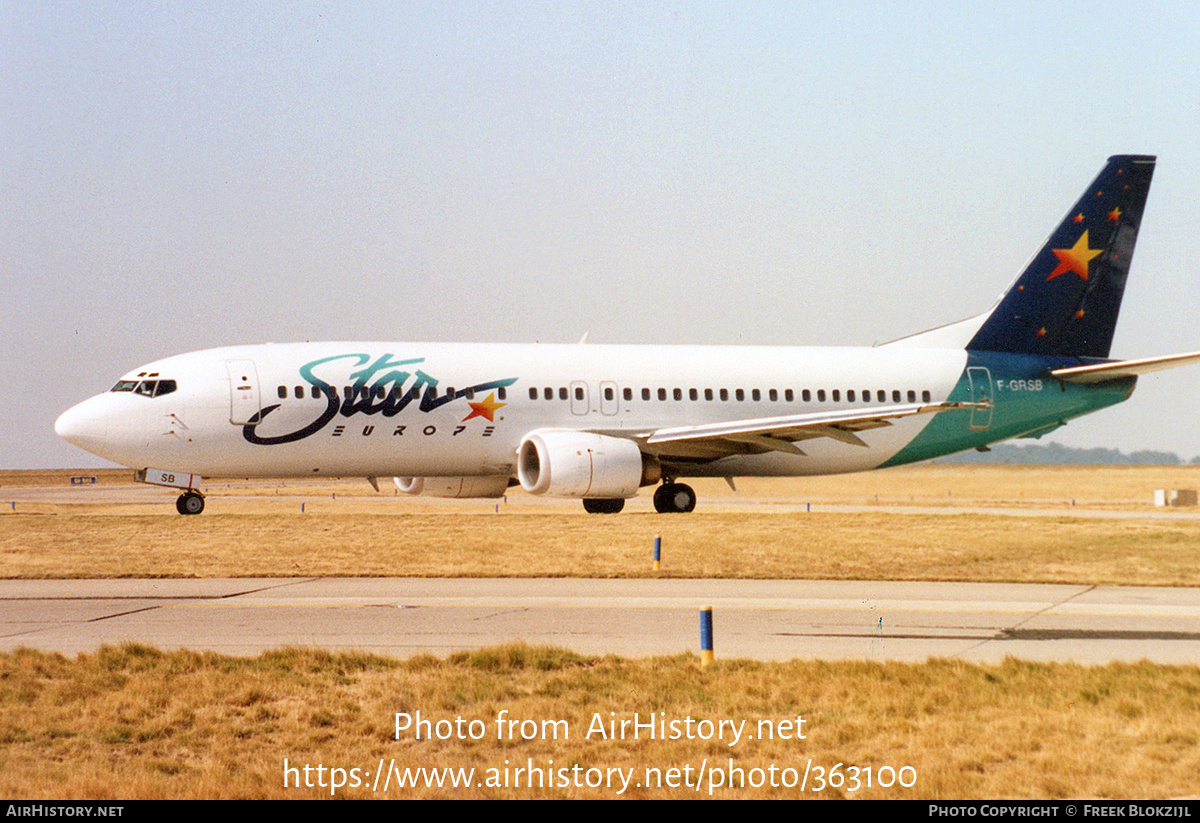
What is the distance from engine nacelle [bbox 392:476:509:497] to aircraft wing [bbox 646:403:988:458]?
4816 millimetres

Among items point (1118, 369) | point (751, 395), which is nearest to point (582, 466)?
point (751, 395)

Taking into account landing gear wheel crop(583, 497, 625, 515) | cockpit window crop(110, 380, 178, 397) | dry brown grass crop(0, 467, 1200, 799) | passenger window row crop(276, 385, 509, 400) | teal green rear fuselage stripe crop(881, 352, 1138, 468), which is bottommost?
dry brown grass crop(0, 467, 1200, 799)

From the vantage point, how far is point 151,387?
30797 mm

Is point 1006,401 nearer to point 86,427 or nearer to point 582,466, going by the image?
point 582,466

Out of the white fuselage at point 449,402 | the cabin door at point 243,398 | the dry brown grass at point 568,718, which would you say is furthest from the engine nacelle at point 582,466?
the dry brown grass at point 568,718

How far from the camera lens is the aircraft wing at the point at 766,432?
3206cm

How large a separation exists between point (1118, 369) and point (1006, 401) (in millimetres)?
3221

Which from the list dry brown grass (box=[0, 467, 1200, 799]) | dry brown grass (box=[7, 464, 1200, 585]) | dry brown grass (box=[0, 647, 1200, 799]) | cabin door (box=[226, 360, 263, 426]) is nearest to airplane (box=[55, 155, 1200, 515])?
cabin door (box=[226, 360, 263, 426])

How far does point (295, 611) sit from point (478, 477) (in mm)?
17335

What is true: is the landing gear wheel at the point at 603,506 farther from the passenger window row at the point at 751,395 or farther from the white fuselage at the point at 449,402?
the passenger window row at the point at 751,395

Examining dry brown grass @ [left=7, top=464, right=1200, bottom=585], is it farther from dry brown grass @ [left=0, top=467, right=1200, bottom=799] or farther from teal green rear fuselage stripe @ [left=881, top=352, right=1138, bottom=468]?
dry brown grass @ [left=0, top=467, right=1200, bottom=799]

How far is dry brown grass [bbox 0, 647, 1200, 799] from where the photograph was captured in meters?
9.50

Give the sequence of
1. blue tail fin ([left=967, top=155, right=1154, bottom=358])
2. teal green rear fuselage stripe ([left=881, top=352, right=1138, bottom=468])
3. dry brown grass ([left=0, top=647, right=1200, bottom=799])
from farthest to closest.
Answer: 1. blue tail fin ([left=967, top=155, right=1154, bottom=358])
2. teal green rear fuselage stripe ([left=881, top=352, right=1138, bottom=468])
3. dry brown grass ([left=0, top=647, right=1200, bottom=799])

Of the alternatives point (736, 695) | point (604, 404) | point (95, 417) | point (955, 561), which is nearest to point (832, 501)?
point (604, 404)
